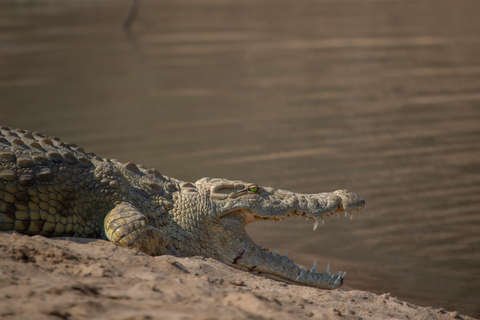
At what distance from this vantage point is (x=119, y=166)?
4875 millimetres

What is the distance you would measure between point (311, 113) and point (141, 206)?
6.43 meters

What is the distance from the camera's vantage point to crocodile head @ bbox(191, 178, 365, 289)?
15.3 feet

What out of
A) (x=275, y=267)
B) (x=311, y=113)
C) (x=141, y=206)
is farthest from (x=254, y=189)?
(x=311, y=113)

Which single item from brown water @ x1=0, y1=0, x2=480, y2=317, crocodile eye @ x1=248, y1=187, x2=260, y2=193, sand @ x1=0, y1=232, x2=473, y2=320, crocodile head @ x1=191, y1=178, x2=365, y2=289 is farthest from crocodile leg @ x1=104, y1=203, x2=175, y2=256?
brown water @ x1=0, y1=0, x2=480, y2=317

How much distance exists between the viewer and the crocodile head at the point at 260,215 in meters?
4.65

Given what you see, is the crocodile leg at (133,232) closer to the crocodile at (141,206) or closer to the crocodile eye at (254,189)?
the crocodile at (141,206)

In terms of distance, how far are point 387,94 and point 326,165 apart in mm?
4183

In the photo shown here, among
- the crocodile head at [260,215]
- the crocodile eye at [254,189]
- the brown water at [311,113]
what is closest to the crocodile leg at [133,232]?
the crocodile head at [260,215]

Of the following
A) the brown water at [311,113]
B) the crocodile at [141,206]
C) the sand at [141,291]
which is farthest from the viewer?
the brown water at [311,113]

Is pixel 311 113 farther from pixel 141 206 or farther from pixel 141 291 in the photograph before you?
pixel 141 291

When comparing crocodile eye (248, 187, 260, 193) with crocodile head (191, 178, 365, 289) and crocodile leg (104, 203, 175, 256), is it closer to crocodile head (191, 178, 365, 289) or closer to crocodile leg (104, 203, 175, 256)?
crocodile head (191, 178, 365, 289)

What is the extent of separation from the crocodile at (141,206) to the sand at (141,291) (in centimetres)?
21

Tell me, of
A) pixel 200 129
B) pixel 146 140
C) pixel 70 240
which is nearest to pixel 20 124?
pixel 146 140

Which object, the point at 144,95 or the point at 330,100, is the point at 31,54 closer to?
the point at 144,95
